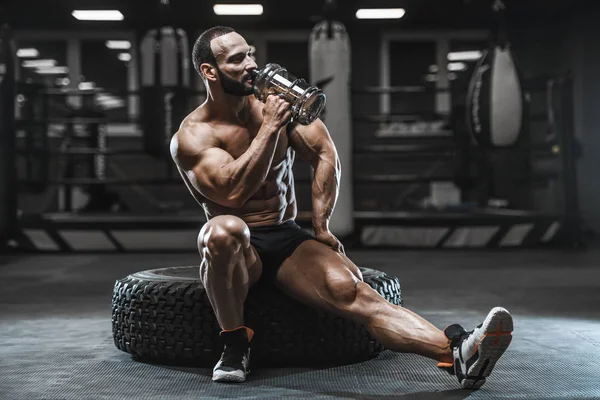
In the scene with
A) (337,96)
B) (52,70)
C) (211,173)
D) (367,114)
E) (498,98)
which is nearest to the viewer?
(211,173)

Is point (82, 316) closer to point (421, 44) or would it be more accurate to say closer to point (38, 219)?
point (38, 219)

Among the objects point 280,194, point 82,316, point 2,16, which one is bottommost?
point 82,316

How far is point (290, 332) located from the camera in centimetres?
219

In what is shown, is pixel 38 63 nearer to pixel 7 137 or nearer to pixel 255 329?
pixel 7 137

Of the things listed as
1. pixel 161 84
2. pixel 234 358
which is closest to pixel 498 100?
pixel 161 84

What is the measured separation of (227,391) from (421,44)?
1106cm

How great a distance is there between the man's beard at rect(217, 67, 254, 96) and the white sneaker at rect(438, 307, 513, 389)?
2.81 ft

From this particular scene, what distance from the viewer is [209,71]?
2.19 meters

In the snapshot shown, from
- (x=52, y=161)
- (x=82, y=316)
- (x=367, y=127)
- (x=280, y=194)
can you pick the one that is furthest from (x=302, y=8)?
(x=280, y=194)

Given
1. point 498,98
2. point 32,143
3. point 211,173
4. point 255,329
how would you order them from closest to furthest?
1. point 211,173
2. point 255,329
3. point 498,98
4. point 32,143

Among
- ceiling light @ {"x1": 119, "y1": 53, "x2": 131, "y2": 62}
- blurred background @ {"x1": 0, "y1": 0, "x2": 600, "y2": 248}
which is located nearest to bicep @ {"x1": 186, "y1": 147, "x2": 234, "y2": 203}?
blurred background @ {"x1": 0, "y1": 0, "x2": 600, "y2": 248}

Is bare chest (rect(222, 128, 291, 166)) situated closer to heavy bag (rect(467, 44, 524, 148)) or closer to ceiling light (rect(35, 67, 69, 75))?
heavy bag (rect(467, 44, 524, 148))

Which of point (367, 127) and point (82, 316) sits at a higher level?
point (367, 127)

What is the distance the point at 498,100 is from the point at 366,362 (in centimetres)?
380
